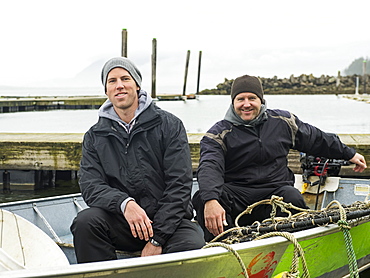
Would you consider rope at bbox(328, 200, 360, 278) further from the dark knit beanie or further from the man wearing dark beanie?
the dark knit beanie

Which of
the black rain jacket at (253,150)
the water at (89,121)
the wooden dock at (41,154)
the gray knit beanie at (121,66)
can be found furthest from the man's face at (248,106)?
the water at (89,121)

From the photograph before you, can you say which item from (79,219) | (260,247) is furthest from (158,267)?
(79,219)

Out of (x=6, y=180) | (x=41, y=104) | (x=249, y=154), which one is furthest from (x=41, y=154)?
(x=41, y=104)

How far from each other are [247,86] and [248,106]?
0.17 m

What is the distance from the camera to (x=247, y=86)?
438 centimetres

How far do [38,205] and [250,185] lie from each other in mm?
2164

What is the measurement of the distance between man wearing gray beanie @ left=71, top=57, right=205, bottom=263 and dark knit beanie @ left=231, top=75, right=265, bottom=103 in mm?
910

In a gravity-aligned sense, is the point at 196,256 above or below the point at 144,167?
below

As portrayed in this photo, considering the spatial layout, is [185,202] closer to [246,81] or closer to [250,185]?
[250,185]

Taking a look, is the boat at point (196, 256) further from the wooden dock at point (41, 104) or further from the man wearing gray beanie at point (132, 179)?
the wooden dock at point (41, 104)

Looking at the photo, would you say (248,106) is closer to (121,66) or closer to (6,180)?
(121,66)

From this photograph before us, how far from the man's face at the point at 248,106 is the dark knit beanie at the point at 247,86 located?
1.3 inches

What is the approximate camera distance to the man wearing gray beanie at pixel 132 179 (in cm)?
336

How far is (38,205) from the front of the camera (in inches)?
202
